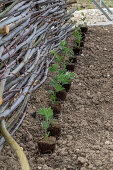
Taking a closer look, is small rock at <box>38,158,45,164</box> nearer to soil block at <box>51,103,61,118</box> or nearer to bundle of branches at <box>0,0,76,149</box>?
bundle of branches at <box>0,0,76,149</box>

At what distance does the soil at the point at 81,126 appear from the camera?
6.37 ft

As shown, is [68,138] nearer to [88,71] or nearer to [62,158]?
[62,158]

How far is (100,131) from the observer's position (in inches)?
94.0

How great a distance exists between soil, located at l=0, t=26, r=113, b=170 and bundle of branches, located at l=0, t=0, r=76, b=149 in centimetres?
13

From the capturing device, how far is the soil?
1.94 metres

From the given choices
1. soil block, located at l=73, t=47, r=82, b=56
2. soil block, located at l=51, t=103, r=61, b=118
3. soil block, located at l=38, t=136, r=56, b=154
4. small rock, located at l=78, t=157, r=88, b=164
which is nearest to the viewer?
small rock, located at l=78, t=157, r=88, b=164

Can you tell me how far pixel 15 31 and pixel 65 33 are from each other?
221cm

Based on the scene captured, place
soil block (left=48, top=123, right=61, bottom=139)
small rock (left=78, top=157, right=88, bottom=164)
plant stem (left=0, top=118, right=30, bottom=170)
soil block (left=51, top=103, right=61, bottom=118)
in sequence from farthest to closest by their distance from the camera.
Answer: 1. soil block (left=51, top=103, right=61, bottom=118)
2. soil block (left=48, top=123, right=61, bottom=139)
3. small rock (left=78, top=157, right=88, bottom=164)
4. plant stem (left=0, top=118, right=30, bottom=170)

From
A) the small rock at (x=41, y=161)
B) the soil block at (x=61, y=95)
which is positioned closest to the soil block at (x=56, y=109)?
the soil block at (x=61, y=95)

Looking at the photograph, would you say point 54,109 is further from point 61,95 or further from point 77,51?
point 77,51

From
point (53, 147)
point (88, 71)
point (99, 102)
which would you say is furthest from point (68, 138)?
point (88, 71)

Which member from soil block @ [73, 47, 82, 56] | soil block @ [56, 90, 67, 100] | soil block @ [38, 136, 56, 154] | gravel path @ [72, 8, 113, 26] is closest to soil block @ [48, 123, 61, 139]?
soil block @ [38, 136, 56, 154]

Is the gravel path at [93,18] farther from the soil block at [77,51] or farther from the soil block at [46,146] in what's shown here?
the soil block at [46,146]

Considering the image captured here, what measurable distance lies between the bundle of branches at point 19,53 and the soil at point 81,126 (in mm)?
133
